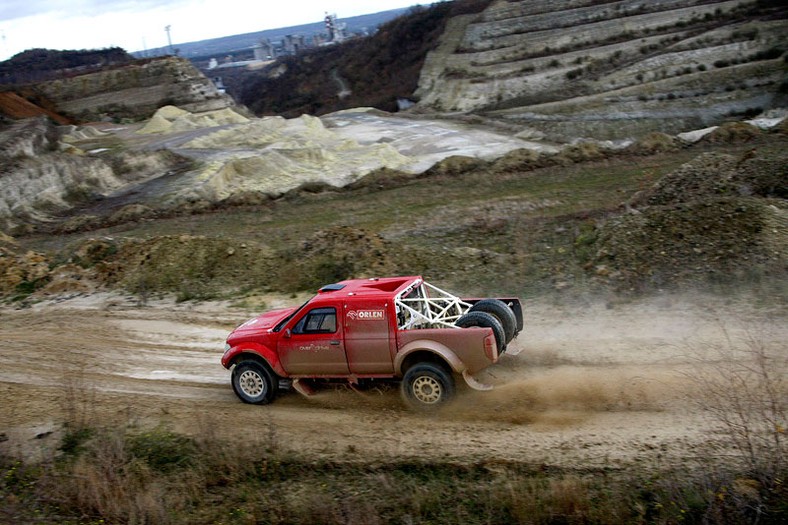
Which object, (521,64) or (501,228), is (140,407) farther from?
(521,64)

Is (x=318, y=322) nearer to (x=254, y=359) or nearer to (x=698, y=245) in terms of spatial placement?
(x=254, y=359)

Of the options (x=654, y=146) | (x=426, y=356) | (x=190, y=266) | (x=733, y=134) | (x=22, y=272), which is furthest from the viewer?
(x=654, y=146)

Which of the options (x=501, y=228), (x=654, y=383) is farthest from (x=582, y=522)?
(x=501, y=228)

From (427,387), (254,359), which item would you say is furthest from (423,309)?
(254,359)

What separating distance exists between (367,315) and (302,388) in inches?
62.9

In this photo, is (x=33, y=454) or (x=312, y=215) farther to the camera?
(x=312, y=215)

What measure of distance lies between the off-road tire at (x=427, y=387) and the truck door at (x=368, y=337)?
0.40 m

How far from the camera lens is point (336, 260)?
54.3ft

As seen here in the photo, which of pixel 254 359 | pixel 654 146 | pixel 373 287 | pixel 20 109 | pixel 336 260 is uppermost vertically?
pixel 20 109

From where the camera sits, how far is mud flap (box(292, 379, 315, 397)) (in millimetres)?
10547

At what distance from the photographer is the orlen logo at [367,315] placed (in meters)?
10.1

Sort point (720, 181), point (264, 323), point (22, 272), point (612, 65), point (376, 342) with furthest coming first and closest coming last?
point (612, 65) → point (22, 272) → point (720, 181) → point (264, 323) → point (376, 342)

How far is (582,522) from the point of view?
7.06 metres

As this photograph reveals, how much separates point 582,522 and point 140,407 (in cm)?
733
